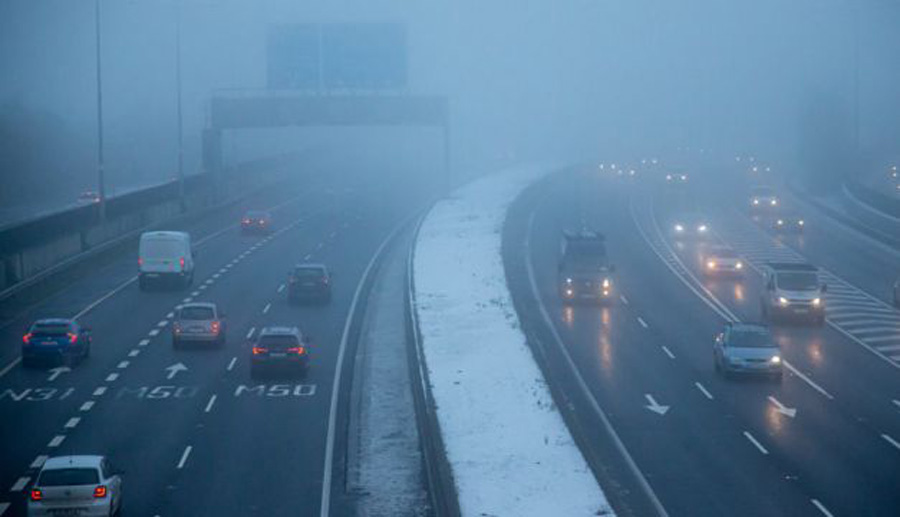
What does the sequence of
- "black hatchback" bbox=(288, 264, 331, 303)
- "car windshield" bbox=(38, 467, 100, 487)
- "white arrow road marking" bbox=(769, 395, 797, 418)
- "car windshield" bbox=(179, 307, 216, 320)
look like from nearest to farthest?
"car windshield" bbox=(38, 467, 100, 487)
"white arrow road marking" bbox=(769, 395, 797, 418)
"car windshield" bbox=(179, 307, 216, 320)
"black hatchback" bbox=(288, 264, 331, 303)

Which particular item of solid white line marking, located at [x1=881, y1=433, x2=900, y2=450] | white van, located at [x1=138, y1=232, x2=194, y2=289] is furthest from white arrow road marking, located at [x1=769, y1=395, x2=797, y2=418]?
white van, located at [x1=138, y1=232, x2=194, y2=289]

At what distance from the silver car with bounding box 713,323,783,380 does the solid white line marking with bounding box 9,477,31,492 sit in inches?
713

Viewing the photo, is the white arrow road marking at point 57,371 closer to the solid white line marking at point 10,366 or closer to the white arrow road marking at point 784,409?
the solid white line marking at point 10,366

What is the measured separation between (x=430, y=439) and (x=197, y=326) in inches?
562

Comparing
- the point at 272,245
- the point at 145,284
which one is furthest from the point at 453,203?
the point at 145,284

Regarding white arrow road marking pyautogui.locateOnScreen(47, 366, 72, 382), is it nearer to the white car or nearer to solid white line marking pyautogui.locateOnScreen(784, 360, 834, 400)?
the white car

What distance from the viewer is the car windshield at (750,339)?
112 ft

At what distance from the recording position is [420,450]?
88.7 ft

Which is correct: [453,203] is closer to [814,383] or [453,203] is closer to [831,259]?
[831,259]

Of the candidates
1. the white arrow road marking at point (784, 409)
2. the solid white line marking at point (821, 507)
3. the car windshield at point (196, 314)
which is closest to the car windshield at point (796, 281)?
the white arrow road marking at point (784, 409)

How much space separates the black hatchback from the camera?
4659cm

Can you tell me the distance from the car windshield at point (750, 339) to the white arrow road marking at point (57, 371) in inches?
694

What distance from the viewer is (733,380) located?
111ft

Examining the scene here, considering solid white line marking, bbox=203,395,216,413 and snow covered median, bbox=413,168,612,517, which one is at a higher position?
snow covered median, bbox=413,168,612,517
